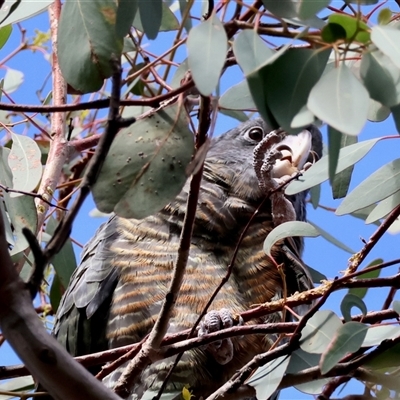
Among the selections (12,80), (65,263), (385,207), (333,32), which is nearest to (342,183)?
(385,207)

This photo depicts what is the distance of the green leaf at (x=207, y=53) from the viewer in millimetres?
648

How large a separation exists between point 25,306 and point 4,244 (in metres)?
0.07

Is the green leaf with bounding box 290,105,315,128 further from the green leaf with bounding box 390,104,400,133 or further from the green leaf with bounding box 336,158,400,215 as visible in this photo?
the green leaf with bounding box 336,158,400,215

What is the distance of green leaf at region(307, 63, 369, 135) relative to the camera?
0.62 metres

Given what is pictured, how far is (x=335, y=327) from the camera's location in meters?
0.90

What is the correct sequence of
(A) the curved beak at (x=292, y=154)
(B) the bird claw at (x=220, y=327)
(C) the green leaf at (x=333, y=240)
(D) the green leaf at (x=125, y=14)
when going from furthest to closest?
(A) the curved beak at (x=292, y=154)
(C) the green leaf at (x=333, y=240)
(B) the bird claw at (x=220, y=327)
(D) the green leaf at (x=125, y=14)

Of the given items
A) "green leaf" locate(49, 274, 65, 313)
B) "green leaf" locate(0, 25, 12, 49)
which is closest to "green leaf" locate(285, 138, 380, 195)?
"green leaf" locate(0, 25, 12, 49)

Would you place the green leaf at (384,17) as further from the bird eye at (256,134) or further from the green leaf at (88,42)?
the bird eye at (256,134)

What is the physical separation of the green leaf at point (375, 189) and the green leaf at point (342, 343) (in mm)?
207

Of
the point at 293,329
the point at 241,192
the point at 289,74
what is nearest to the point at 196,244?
the point at 241,192

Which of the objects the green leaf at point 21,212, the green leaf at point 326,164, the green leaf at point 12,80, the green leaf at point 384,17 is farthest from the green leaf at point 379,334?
the green leaf at point 12,80

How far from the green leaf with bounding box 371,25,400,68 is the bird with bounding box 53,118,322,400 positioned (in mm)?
782

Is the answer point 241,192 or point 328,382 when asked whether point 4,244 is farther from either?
point 241,192

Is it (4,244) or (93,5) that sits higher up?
(93,5)
